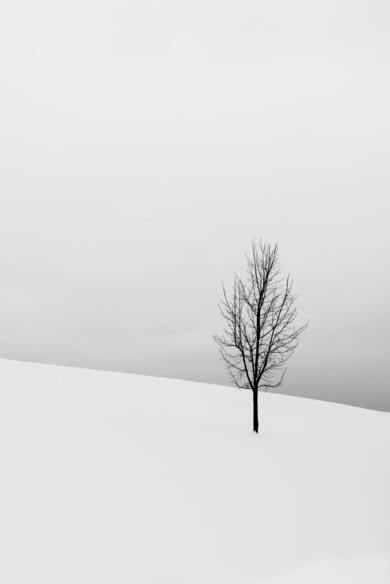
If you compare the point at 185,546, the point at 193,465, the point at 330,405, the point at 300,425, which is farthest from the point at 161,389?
the point at 185,546

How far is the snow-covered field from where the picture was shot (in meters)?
7.46

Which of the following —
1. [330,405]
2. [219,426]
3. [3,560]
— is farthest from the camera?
[330,405]

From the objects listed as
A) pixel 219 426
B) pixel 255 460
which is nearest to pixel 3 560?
pixel 255 460

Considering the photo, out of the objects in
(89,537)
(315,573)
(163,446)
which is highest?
(163,446)

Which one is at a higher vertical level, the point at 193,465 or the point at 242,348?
the point at 242,348

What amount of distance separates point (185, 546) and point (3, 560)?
2.97 metres

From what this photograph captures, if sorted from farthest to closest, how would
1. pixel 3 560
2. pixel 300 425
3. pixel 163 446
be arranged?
pixel 300 425 → pixel 163 446 → pixel 3 560

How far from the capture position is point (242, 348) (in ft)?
62.5

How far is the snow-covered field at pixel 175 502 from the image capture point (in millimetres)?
7461

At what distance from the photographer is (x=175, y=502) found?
31.6 feet

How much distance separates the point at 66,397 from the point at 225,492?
35.1ft

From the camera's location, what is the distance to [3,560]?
6.84 meters

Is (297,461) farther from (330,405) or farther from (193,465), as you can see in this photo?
(330,405)

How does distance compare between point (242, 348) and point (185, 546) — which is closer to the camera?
point (185, 546)
